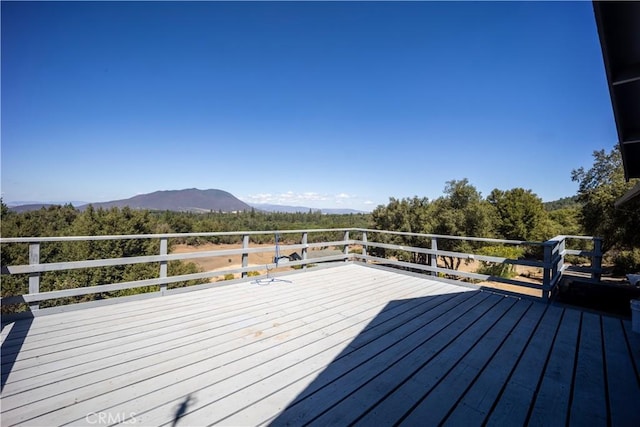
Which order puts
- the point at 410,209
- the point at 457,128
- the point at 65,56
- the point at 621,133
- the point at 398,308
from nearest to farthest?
the point at 621,133 → the point at 398,308 → the point at 65,56 → the point at 457,128 → the point at 410,209

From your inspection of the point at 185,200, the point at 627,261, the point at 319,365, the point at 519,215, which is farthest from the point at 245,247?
the point at 185,200

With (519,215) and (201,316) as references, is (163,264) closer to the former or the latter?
(201,316)

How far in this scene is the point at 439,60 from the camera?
8062mm

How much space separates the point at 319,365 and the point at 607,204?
1603 cm

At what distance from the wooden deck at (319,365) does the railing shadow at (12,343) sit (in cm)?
2

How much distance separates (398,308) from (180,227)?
42552 millimetres

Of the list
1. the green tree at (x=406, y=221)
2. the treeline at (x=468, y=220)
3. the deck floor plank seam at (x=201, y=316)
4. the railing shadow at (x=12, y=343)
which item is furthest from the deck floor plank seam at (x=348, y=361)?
the green tree at (x=406, y=221)

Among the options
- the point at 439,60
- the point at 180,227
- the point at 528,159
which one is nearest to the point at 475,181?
the point at 528,159

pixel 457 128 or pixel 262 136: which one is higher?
pixel 262 136

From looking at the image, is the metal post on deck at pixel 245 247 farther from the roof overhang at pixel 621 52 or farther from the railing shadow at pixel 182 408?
the roof overhang at pixel 621 52

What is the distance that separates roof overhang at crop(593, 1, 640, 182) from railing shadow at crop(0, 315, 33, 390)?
433 cm

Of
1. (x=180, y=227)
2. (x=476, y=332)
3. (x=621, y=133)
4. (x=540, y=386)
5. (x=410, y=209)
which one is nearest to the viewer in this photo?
(x=540, y=386)

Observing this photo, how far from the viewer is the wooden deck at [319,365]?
1.55m

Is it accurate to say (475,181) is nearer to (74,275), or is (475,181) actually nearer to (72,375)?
(72,375)
